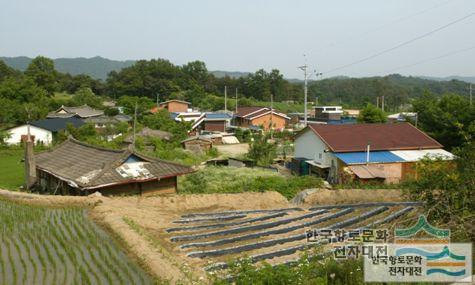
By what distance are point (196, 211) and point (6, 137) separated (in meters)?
23.9

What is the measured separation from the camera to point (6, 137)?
1287 inches

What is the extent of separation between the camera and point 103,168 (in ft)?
51.1

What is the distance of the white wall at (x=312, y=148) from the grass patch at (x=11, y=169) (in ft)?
49.7

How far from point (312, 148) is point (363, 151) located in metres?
3.03

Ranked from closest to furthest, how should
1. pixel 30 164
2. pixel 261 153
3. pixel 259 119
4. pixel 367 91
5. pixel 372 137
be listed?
pixel 30 164 < pixel 372 137 < pixel 261 153 < pixel 259 119 < pixel 367 91

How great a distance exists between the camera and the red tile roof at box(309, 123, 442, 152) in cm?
2285

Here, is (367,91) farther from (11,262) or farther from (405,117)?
(11,262)

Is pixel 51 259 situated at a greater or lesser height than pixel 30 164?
lesser

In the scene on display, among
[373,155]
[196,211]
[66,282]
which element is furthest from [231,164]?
[66,282]

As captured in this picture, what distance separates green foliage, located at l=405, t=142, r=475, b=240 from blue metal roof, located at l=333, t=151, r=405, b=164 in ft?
33.3

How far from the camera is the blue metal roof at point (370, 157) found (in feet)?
70.7

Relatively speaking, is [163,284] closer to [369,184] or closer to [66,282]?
[66,282]

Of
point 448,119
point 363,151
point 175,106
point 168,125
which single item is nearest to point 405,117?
point 448,119
